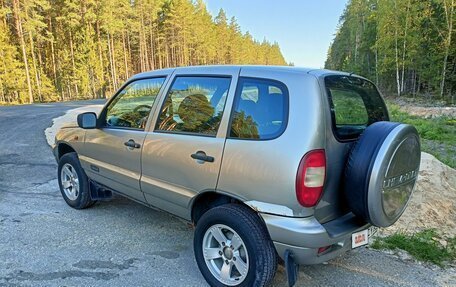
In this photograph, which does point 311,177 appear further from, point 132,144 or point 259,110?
point 132,144

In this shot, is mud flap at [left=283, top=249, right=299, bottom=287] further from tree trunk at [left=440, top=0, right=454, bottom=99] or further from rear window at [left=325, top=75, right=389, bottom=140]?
tree trunk at [left=440, top=0, right=454, bottom=99]

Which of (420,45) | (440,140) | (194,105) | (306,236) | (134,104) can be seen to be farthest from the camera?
(420,45)

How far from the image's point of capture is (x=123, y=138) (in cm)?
347

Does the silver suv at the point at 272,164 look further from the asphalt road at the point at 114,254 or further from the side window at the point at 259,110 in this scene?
the asphalt road at the point at 114,254

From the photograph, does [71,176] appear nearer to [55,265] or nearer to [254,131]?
[55,265]

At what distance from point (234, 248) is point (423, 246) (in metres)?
2.14

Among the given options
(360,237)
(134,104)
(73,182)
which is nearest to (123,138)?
(134,104)

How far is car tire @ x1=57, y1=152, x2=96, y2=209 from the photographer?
167 inches

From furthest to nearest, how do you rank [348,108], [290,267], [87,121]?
[87,121]
[348,108]
[290,267]

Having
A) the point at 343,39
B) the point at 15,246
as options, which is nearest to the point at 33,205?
the point at 15,246

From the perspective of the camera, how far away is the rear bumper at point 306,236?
2205 millimetres

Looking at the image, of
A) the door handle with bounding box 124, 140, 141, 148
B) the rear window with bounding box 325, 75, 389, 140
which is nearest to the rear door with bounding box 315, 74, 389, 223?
the rear window with bounding box 325, 75, 389, 140

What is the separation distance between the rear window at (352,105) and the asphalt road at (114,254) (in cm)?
131

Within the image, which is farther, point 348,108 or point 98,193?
point 98,193
